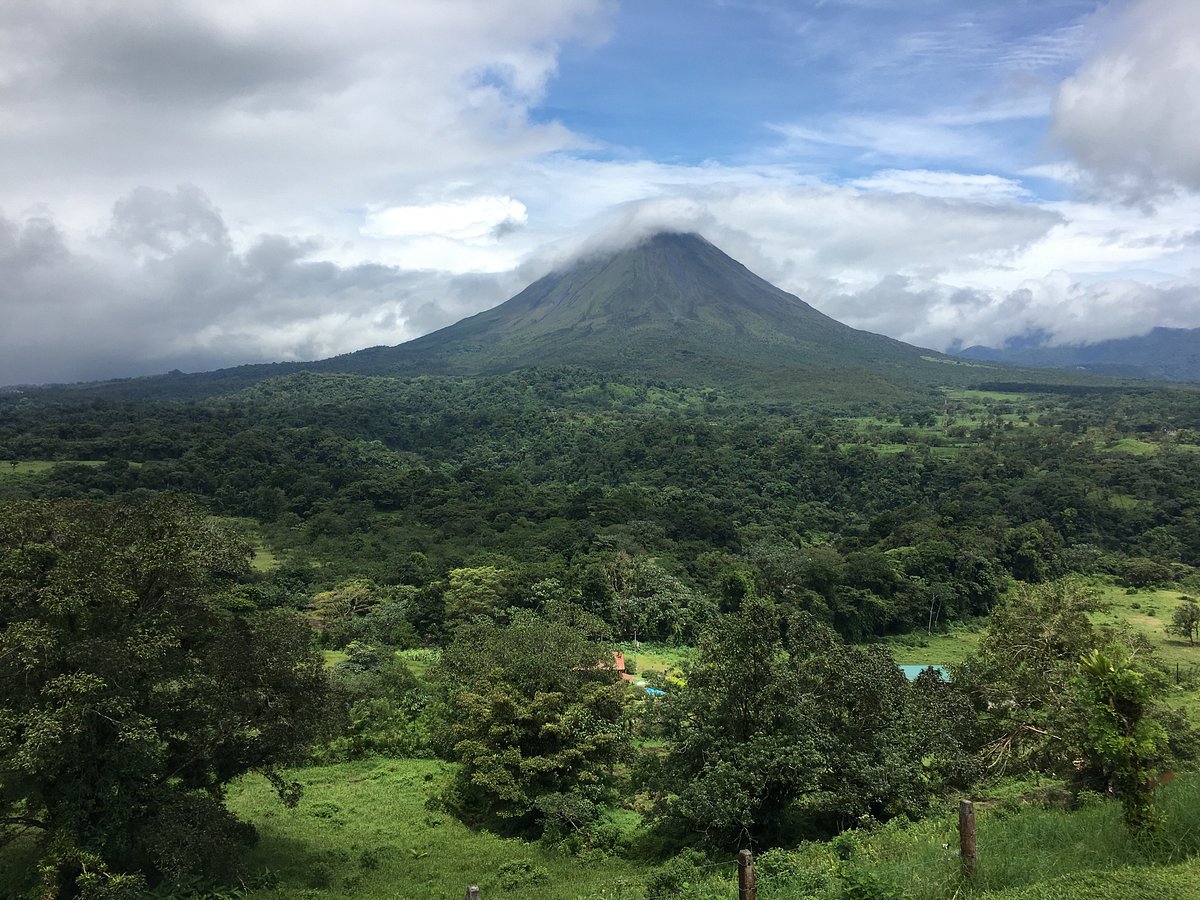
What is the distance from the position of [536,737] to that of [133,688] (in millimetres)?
7473

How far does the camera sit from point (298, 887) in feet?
32.8

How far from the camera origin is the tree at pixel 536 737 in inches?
519

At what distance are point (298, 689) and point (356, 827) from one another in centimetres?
477

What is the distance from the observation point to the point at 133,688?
8.33 m

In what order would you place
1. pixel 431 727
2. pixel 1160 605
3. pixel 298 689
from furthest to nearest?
pixel 1160 605 < pixel 431 727 < pixel 298 689

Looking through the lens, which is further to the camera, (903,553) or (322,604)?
(903,553)

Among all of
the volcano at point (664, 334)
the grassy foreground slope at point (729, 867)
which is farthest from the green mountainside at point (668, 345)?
the grassy foreground slope at point (729, 867)

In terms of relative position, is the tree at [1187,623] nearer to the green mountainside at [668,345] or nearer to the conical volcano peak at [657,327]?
the green mountainside at [668,345]

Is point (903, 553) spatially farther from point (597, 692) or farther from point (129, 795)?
point (129, 795)

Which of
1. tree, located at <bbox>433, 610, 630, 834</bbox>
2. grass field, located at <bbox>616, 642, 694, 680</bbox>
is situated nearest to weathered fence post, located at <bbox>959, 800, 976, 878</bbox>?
tree, located at <bbox>433, 610, 630, 834</bbox>

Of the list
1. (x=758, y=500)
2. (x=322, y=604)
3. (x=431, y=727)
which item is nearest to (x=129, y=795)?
(x=431, y=727)

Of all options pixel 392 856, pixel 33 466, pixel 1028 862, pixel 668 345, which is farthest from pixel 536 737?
pixel 668 345

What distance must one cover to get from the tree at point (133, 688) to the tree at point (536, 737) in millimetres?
4549

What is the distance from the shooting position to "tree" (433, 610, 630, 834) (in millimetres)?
13172
